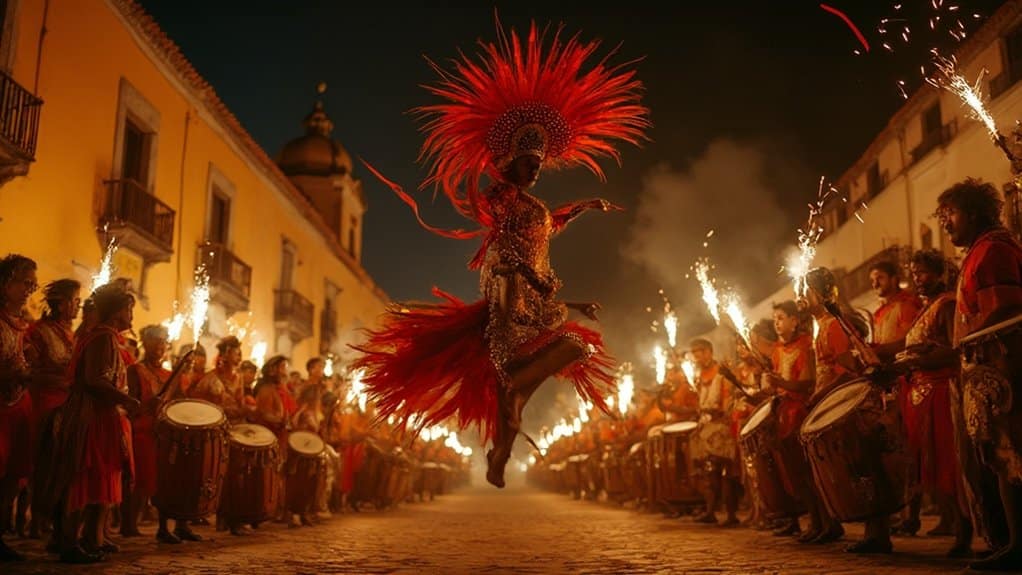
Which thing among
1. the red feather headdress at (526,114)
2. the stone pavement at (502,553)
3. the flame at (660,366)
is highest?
the red feather headdress at (526,114)

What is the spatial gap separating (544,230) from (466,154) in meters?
0.94

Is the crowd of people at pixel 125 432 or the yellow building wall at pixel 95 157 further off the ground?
the yellow building wall at pixel 95 157

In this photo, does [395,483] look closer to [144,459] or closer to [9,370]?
[144,459]

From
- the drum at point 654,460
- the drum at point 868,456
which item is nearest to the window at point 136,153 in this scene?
the drum at point 654,460

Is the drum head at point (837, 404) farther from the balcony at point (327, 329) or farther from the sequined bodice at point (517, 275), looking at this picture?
the balcony at point (327, 329)

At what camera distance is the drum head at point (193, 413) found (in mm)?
7883

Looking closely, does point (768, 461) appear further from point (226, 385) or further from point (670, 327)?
point (226, 385)

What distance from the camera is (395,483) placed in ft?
52.9

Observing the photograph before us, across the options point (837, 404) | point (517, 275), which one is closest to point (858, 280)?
point (837, 404)

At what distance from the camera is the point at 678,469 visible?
459 inches

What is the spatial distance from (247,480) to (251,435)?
1.46ft

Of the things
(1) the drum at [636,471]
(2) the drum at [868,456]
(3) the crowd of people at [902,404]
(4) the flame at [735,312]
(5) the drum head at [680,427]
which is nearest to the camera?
(3) the crowd of people at [902,404]

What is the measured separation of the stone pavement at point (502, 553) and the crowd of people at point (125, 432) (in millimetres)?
326

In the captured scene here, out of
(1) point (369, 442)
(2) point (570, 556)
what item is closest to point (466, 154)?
(2) point (570, 556)
